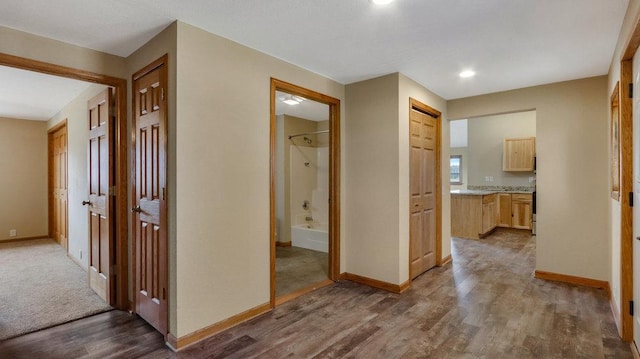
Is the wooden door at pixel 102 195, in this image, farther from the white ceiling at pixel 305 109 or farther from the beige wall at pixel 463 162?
the beige wall at pixel 463 162

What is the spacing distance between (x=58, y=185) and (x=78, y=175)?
233 cm

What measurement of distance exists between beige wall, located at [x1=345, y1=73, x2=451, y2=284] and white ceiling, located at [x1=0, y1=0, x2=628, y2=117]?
436 mm

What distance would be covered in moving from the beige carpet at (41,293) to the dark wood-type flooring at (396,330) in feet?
0.71

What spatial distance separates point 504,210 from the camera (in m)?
7.02

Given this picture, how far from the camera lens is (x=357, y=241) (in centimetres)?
370

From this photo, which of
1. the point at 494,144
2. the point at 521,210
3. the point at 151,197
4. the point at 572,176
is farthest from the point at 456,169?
the point at 151,197

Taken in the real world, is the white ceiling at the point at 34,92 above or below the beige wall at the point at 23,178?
above

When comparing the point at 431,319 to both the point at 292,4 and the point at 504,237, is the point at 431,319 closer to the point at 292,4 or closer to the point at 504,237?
the point at 292,4

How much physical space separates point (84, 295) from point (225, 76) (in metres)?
2.72

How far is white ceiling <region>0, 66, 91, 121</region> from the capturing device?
11.5 ft

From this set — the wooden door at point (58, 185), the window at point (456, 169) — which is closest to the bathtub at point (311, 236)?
the wooden door at point (58, 185)

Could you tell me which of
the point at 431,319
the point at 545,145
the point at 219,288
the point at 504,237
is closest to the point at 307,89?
the point at 219,288

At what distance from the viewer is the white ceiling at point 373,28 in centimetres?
204

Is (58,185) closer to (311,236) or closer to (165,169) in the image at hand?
(311,236)
